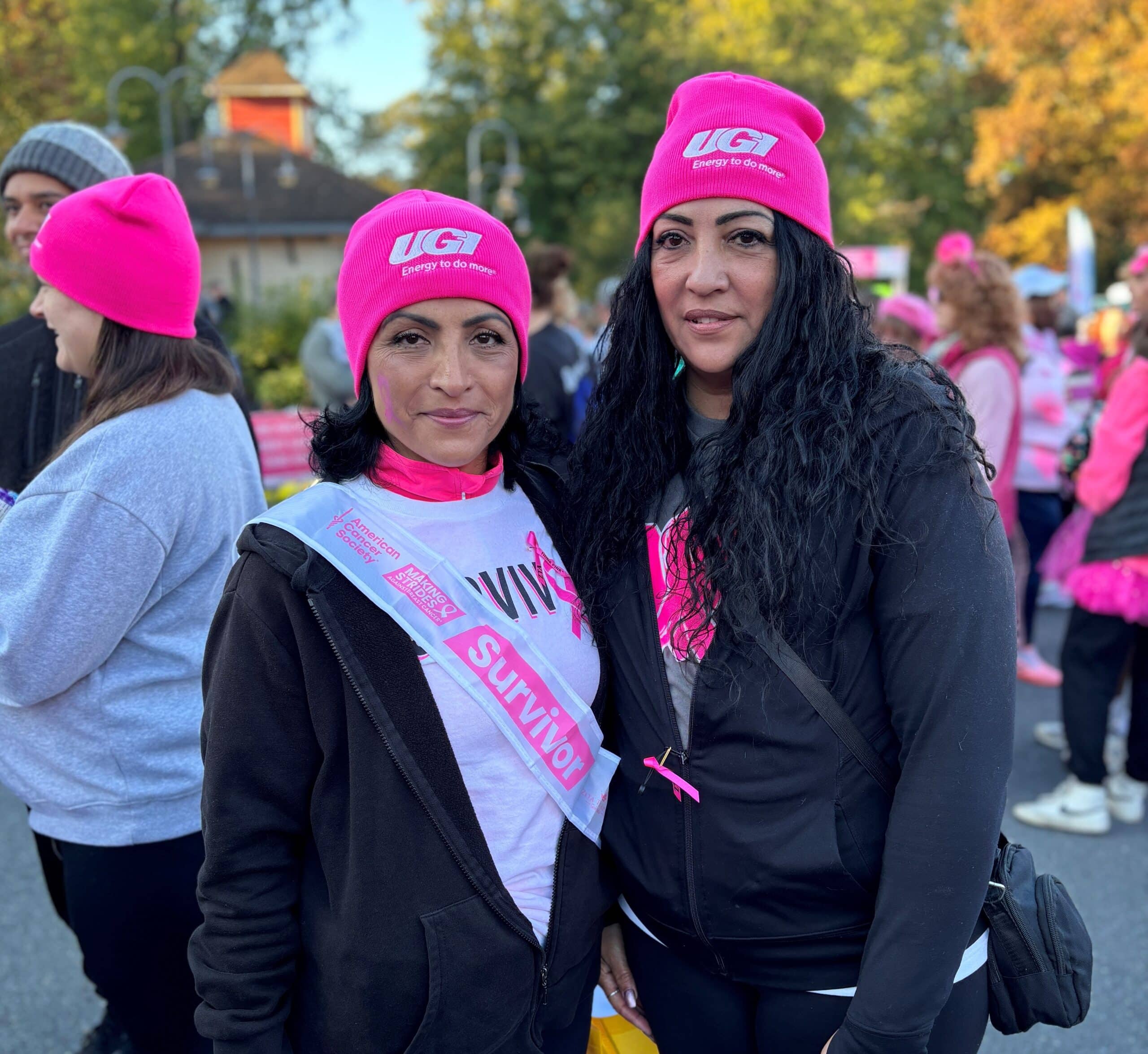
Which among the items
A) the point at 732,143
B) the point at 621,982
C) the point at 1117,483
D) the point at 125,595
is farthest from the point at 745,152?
the point at 1117,483

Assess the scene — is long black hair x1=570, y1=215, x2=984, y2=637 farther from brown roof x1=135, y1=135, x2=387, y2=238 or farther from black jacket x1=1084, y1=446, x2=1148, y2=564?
brown roof x1=135, y1=135, x2=387, y2=238

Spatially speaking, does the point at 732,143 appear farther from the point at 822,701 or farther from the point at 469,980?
the point at 469,980

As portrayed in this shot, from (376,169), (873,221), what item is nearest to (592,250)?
(873,221)

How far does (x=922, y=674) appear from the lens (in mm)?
1384

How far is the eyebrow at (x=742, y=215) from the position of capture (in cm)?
158

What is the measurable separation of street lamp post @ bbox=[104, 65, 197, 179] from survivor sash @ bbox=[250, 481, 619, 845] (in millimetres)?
10362

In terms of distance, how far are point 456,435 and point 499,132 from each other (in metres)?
32.2

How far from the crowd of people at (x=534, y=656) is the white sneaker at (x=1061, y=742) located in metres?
3.61

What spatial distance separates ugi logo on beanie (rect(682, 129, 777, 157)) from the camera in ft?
5.17

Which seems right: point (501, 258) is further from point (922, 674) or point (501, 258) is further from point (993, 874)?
point (993, 874)

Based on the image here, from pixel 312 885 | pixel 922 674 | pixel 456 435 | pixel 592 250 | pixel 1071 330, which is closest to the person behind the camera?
pixel 922 674

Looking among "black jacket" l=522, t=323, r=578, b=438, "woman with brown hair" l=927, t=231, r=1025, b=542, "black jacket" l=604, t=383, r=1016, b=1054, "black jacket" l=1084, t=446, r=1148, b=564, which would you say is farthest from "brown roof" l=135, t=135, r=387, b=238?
"black jacket" l=604, t=383, r=1016, b=1054

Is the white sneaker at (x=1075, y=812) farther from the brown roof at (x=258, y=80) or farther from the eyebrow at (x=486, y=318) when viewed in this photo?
the brown roof at (x=258, y=80)

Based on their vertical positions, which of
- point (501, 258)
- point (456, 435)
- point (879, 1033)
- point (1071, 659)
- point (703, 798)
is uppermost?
point (501, 258)
